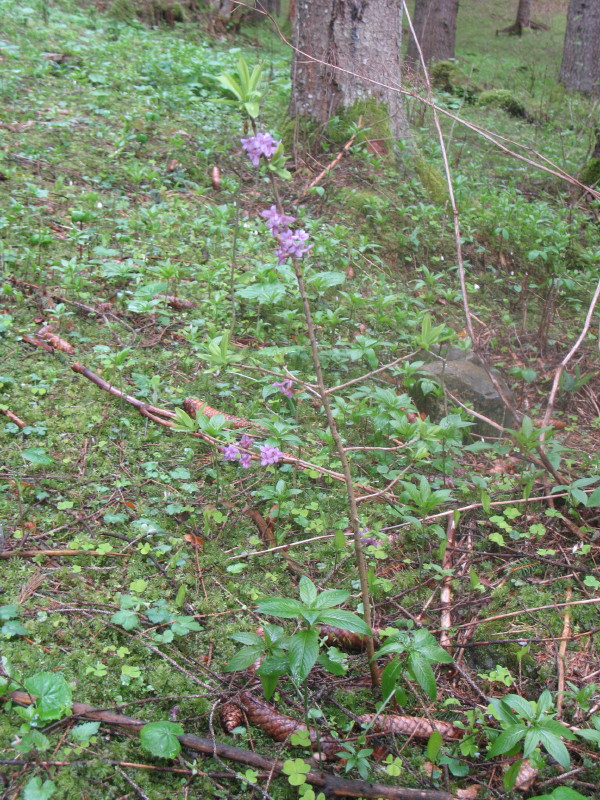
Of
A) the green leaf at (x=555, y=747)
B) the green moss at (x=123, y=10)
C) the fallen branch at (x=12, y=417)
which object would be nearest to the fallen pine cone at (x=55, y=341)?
the fallen branch at (x=12, y=417)

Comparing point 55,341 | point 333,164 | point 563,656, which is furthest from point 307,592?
point 333,164

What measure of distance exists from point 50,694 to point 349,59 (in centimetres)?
535

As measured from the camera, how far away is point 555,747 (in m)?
1.69

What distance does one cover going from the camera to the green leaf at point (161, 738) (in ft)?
5.62

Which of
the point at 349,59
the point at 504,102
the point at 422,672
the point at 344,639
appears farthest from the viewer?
the point at 504,102

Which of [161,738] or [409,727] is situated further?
[409,727]

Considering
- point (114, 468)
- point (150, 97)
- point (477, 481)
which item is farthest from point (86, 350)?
point (150, 97)

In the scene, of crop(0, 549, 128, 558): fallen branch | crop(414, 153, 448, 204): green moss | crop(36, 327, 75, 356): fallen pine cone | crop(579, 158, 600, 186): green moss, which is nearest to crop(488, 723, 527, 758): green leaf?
crop(0, 549, 128, 558): fallen branch

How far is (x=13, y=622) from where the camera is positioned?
203 centimetres

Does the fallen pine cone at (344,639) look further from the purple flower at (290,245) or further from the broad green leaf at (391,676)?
the purple flower at (290,245)

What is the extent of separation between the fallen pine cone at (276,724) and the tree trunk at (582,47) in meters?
14.3

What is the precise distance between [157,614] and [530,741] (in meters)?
1.25

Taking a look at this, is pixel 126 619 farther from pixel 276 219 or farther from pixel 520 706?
pixel 276 219

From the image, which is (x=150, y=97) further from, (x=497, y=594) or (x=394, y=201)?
(x=497, y=594)
